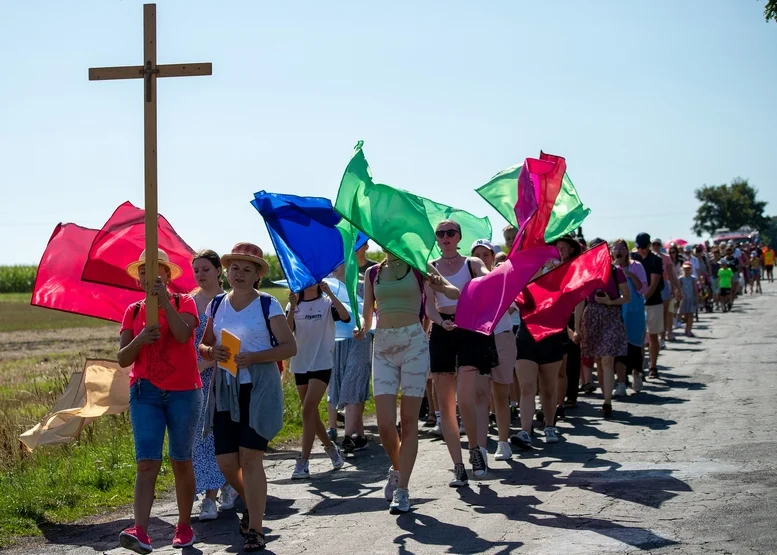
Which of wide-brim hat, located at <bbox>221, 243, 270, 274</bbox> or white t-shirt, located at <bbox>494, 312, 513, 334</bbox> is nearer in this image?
wide-brim hat, located at <bbox>221, 243, 270, 274</bbox>

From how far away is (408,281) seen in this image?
8359 millimetres

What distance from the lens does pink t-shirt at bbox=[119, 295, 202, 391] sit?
23.3 ft

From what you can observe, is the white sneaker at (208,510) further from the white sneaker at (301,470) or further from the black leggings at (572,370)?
the black leggings at (572,370)

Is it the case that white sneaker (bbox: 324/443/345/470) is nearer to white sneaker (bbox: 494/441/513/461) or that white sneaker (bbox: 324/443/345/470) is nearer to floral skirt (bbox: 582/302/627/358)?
white sneaker (bbox: 494/441/513/461)

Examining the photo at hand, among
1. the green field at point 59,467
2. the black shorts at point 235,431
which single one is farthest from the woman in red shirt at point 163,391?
the green field at point 59,467

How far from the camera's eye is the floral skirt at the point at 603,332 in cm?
1278

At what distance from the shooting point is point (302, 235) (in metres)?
9.61

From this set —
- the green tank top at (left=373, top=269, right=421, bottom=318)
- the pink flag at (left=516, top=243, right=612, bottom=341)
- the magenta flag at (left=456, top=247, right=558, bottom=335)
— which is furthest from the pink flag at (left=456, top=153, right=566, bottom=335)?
the pink flag at (left=516, top=243, right=612, bottom=341)

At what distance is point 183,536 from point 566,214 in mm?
5537

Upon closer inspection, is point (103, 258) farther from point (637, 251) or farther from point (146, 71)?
point (637, 251)

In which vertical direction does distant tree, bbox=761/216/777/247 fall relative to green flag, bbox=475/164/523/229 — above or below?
above

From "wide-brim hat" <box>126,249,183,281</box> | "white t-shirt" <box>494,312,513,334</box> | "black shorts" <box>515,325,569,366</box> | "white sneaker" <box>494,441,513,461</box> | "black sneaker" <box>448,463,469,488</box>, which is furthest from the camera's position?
"black shorts" <box>515,325,569,366</box>

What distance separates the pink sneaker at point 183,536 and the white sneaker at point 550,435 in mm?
4659

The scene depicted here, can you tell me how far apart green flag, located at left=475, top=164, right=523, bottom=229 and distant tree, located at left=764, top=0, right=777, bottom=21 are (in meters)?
9.67
